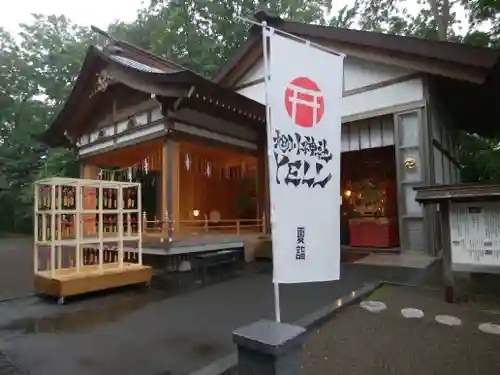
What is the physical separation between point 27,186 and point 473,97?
22364 mm

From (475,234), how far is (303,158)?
3.29 metres

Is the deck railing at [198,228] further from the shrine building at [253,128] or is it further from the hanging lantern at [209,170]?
the hanging lantern at [209,170]

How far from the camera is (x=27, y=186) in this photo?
21.3 metres

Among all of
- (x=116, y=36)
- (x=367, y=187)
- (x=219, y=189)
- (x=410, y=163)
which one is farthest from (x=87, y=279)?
(x=116, y=36)

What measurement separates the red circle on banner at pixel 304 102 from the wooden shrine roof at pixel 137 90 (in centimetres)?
533

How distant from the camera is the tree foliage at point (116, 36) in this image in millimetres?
15289

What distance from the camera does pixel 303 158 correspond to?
9.93 ft

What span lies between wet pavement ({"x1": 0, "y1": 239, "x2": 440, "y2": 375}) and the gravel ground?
0.74m

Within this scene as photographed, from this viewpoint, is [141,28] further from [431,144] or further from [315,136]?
[315,136]

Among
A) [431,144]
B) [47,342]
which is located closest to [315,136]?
[47,342]

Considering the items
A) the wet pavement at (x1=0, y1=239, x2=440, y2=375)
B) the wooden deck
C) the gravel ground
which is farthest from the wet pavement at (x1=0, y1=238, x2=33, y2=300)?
the gravel ground

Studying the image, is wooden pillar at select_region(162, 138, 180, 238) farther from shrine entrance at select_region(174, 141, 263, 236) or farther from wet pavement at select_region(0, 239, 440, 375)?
shrine entrance at select_region(174, 141, 263, 236)

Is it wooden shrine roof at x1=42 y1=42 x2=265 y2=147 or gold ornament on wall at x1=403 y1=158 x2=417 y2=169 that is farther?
gold ornament on wall at x1=403 y1=158 x2=417 y2=169

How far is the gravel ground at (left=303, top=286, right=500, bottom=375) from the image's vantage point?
3082 mm
